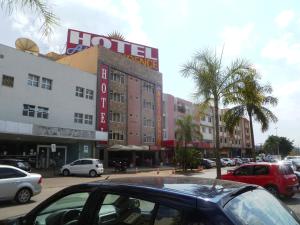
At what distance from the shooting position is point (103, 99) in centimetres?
4128

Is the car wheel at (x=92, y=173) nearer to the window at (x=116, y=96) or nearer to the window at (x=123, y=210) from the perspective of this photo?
the window at (x=116, y=96)

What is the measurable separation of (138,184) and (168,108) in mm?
55730

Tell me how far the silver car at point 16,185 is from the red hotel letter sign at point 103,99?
2743 cm

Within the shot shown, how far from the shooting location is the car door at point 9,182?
11.9 m

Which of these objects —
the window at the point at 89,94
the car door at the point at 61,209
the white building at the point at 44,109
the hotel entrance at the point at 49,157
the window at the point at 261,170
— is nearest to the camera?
the car door at the point at 61,209

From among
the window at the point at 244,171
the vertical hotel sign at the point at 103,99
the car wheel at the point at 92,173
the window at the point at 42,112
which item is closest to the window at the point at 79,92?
Answer: the vertical hotel sign at the point at 103,99

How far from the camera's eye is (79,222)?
10.2 ft

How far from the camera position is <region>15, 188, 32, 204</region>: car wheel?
40.4ft

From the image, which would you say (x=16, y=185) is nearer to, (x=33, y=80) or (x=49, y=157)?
(x=33, y=80)

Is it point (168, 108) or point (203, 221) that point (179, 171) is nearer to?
point (168, 108)

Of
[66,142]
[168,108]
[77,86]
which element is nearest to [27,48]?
[77,86]

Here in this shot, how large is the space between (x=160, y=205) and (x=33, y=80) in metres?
32.3

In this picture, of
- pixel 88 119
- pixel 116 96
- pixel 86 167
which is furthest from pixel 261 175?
pixel 116 96

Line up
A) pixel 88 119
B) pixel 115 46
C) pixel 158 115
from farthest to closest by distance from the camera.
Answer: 1. pixel 158 115
2. pixel 115 46
3. pixel 88 119
